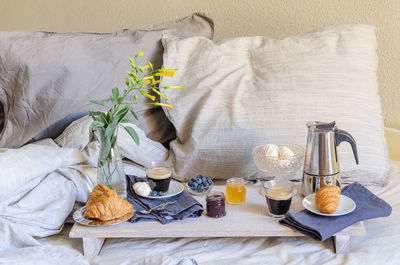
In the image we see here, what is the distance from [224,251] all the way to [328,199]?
0.29m

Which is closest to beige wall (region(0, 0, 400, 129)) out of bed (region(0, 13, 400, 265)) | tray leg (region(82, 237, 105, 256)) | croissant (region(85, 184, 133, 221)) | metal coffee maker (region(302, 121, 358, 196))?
bed (region(0, 13, 400, 265))

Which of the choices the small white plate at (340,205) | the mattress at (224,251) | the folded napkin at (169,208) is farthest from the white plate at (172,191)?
the small white plate at (340,205)

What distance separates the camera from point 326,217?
120cm

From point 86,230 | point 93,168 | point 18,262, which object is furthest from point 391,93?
point 18,262

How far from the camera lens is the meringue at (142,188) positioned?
4.38 feet

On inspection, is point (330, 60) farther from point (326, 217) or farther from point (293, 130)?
point (326, 217)

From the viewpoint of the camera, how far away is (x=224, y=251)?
3.89ft

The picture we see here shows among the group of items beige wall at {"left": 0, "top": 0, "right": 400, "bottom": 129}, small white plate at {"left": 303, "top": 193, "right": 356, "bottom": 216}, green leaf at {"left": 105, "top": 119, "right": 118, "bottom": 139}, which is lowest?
small white plate at {"left": 303, "top": 193, "right": 356, "bottom": 216}

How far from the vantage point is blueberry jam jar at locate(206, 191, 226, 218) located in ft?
4.05

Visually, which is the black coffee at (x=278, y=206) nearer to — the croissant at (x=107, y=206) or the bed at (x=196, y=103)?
the bed at (x=196, y=103)

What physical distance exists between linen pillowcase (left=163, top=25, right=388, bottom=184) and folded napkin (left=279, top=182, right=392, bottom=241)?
0.76 ft

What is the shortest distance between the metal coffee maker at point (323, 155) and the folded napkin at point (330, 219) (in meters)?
0.10

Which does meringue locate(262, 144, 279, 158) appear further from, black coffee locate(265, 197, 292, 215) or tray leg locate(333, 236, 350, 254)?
tray leg locate(333, 236, 350, 254)

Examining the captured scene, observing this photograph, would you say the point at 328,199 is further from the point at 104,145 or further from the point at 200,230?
the point at 104,145
